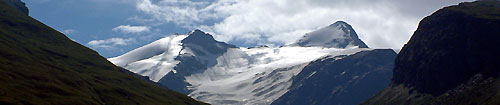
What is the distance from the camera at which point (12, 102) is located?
19525cm

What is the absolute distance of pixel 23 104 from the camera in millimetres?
199375

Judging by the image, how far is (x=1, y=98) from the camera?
7717 inches

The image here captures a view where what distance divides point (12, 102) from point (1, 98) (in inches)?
179

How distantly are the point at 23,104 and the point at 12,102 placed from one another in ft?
15.8

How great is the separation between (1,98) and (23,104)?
773 cm
